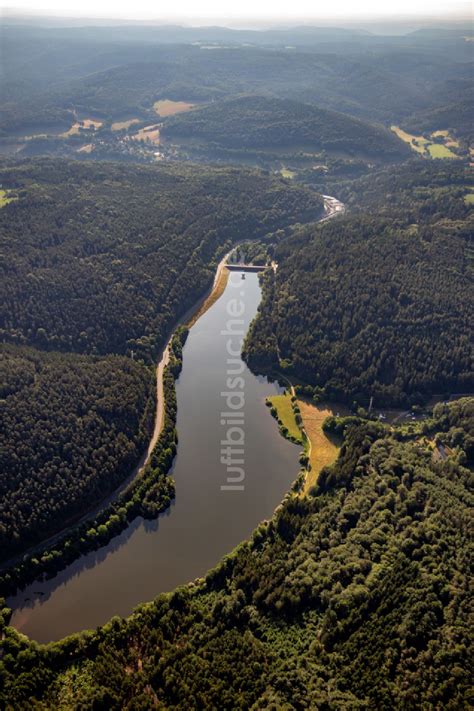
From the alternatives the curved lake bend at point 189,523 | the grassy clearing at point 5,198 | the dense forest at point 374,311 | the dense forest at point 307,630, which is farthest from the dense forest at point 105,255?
the dense forest at point 307,630

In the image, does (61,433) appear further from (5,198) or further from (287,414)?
(5,198)

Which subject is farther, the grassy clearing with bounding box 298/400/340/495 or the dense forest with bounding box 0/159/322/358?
the dense forest with bounding box 0/159/322/358

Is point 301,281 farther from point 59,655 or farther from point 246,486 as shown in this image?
point 59,655

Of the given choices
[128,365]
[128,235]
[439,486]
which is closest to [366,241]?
[128,235]

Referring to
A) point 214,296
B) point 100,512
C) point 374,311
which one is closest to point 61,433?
point 100,512

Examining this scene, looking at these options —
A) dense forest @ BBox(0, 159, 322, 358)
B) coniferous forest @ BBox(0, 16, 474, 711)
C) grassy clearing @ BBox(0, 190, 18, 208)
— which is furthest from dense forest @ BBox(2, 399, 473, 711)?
grassy clearing @ BBox(0, 190, 18, 208)

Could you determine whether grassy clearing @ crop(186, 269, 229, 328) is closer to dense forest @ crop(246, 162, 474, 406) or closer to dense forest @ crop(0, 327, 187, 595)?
dense forest @ crop(246, 162, 474, 406)

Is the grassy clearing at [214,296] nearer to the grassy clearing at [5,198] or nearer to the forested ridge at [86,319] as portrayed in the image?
the forested ridge at [86,319]
